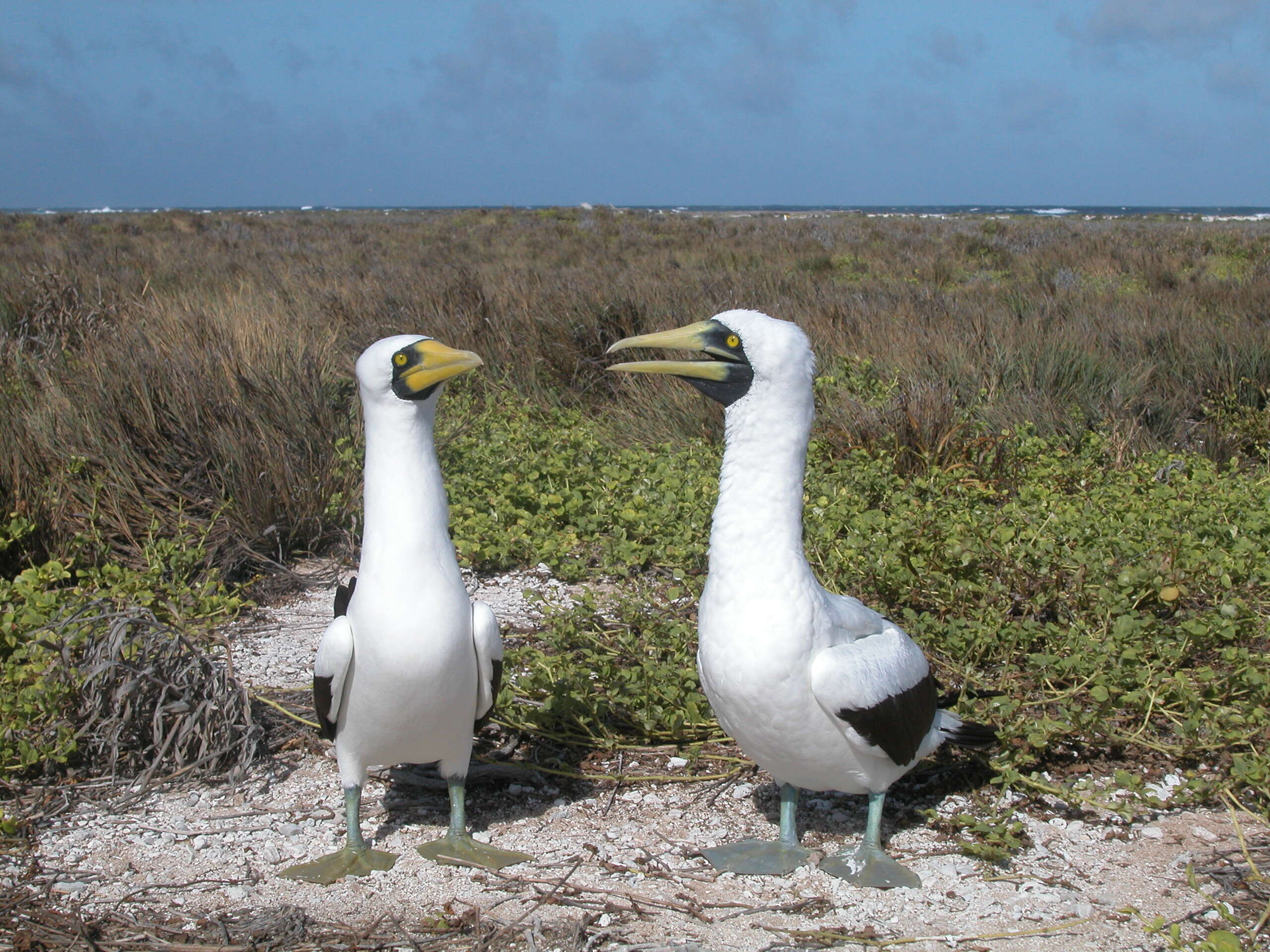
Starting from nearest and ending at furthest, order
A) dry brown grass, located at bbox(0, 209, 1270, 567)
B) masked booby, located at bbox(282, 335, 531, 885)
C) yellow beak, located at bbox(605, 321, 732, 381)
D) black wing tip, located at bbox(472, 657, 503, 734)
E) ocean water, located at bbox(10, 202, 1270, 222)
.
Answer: yellow beak, located at bbox(605, 321, 732, 381) < masked booby, located at bbox(282, 335, 531, 885) < black wing tip, located at bbox(472, 657, 503, 734) < dry brown grass, located at bbox(0, 209, 1270, 567) < ocean water, located at bbox(10, 202, 1270, 222)

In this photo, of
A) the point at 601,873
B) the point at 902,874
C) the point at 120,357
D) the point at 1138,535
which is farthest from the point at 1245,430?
the point at 120,357

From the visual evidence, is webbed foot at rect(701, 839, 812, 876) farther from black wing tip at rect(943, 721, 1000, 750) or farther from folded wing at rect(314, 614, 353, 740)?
folded wing at rect(314, 614, 353, 740)

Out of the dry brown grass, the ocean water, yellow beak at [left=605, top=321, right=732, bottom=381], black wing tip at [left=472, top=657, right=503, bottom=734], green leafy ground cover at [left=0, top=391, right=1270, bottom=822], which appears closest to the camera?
yellow beak at [left=605, top=321, right=732, bottom=381]

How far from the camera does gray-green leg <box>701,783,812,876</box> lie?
2.84m

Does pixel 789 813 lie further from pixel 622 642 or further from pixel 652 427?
pixel 652 427

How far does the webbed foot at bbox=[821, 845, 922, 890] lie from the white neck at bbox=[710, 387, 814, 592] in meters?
0.85

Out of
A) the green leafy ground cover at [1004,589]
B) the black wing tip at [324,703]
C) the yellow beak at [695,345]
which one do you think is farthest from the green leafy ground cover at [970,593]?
the yellow beak at [695,345]

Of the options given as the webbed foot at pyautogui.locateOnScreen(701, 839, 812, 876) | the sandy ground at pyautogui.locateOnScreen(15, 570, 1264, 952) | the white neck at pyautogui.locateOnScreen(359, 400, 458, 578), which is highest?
the white neck at pyautogui.locateOnScreen(359, 400, 458, 578)

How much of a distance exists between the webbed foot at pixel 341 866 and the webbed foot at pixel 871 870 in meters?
1.23

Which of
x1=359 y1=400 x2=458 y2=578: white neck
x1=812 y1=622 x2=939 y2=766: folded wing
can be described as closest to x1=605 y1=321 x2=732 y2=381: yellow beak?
x1=359 y1=400 x2=458 y2=578: white neck

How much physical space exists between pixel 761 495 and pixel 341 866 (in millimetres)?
1539

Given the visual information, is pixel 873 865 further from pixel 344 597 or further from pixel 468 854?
pixel 344 597

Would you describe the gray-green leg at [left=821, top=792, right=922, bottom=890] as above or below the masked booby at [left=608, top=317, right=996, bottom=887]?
below

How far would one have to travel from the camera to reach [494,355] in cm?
903
